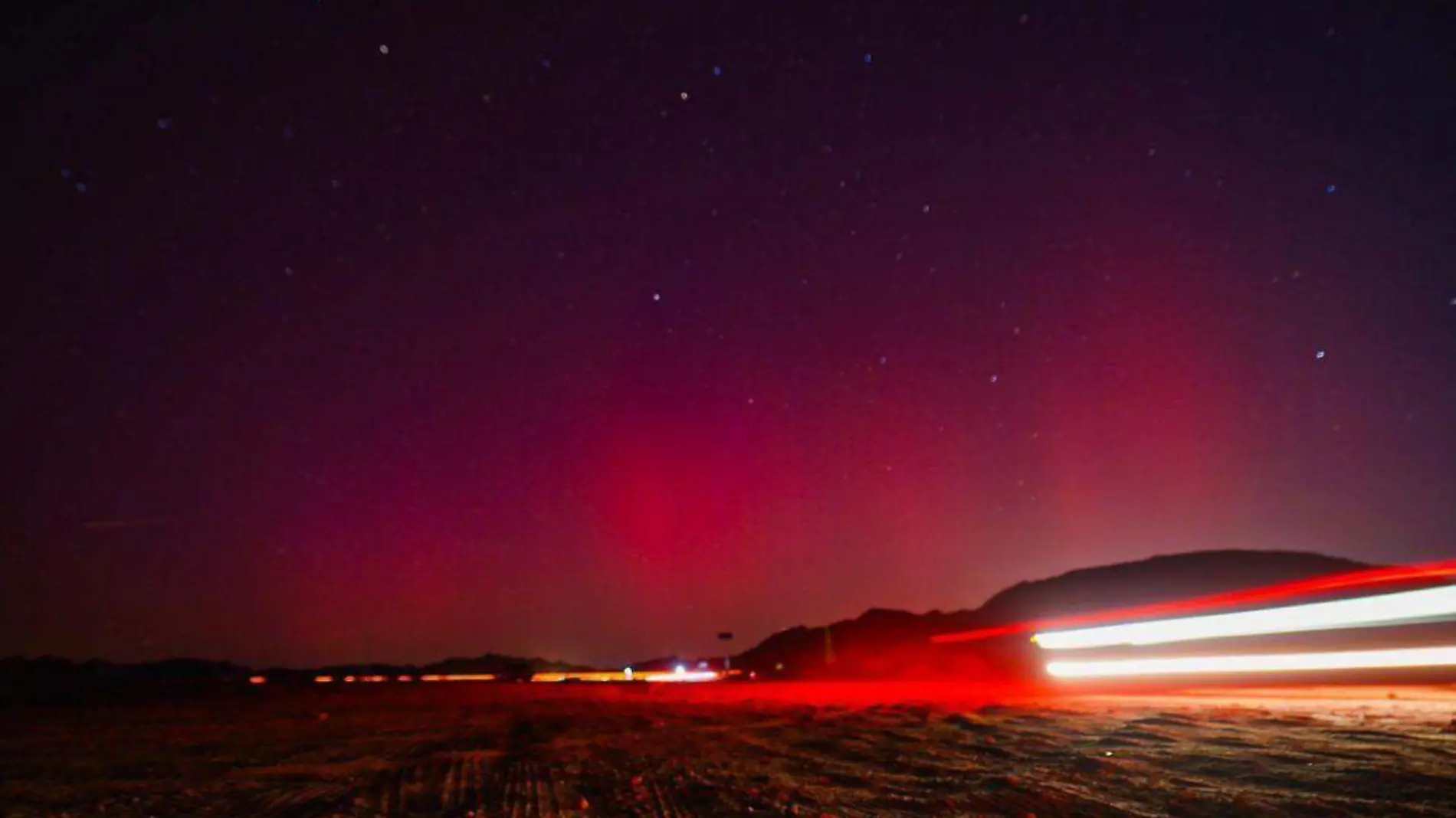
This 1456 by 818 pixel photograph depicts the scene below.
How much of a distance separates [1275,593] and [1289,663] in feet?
7.19

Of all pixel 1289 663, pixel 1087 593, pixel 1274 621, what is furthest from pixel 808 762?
pixel 1087 593

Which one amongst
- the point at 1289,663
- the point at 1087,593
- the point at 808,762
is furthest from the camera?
the point at 1087,593

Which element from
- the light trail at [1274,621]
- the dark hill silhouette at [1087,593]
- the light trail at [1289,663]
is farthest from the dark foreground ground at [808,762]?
the dark hill silhouette at [1087,593]

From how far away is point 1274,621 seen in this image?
16953mm

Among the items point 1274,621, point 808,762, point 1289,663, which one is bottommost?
point 808,762

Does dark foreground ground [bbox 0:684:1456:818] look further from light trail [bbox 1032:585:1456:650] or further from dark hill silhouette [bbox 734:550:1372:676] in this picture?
dark hill silhouette [bbox 734:550:1372:676]

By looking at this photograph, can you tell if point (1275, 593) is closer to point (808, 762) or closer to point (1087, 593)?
point (808, 762)

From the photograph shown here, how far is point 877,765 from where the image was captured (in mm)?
8633

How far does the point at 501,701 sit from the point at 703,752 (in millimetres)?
13569

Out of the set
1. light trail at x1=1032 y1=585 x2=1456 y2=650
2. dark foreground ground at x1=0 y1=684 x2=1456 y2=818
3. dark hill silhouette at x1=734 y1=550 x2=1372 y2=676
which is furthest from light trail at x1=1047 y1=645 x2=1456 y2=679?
dark hill silhouette at x1=734 y1=550 x2=1372 y2=676

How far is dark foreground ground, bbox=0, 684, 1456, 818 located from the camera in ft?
22.3

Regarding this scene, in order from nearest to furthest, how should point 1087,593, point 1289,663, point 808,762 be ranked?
point 808,762, point 1289,663, point 1087,593

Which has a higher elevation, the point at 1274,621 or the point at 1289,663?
the point at 1274,621

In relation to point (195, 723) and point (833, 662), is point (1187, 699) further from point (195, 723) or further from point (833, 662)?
point (833, 662)
